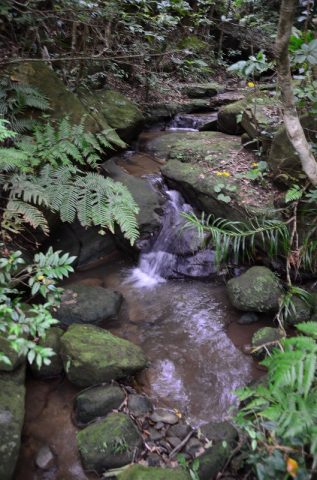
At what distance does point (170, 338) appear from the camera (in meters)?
4.01

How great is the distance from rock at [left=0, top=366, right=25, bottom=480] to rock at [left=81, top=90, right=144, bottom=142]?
4534mm

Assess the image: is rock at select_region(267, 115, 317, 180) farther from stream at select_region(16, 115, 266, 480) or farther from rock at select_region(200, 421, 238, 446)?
rock at select_region(200, 421, 238, 446)

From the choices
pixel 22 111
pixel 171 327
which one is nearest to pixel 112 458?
pixel 171 327

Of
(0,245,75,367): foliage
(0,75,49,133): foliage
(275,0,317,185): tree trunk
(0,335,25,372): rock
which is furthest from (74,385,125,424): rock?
(0,75,49,133): foliage

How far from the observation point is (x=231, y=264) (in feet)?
15.7

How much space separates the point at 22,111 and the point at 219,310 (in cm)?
334

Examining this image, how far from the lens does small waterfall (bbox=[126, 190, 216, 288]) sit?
494 cm

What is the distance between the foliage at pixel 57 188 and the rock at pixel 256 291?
1.33 metres

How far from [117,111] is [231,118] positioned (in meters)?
2.15

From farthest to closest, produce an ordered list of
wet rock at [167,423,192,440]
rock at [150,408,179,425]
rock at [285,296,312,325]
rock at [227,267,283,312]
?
rock at [227,267,283,312] → rock at [285,296,312,325] → rock at [150,408,179,425] → wet rock at [167,423,192,440]

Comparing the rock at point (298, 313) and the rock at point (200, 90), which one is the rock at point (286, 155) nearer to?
the rock at point (298, 313)

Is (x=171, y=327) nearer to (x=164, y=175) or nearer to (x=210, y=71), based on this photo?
(x=164, y=175)

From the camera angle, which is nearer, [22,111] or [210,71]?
[22,111]

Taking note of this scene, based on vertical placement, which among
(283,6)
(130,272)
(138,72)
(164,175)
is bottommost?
(130,272)
